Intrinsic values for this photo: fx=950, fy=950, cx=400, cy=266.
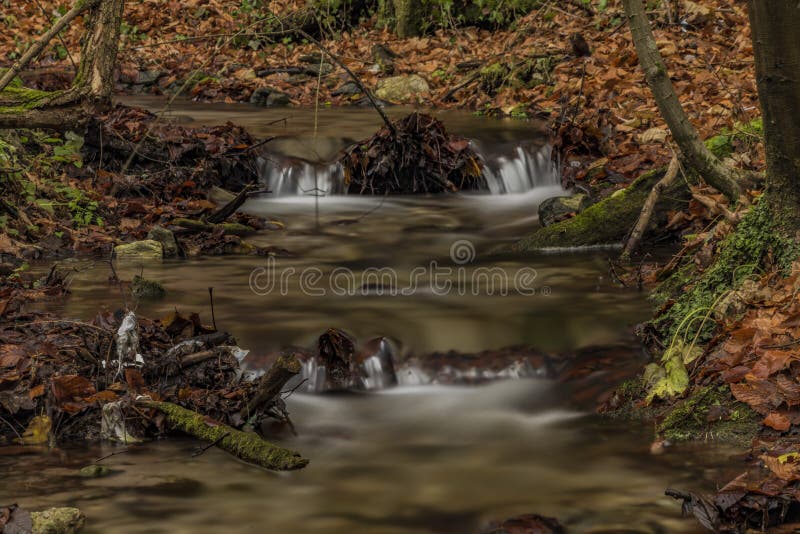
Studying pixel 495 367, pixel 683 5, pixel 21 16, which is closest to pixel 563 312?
pixel 495 367

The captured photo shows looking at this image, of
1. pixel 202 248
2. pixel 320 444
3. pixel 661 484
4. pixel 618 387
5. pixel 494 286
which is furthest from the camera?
pixel 202 248

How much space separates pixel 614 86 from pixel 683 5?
2.85m

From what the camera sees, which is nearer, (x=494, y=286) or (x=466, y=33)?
(x=494, y=286)

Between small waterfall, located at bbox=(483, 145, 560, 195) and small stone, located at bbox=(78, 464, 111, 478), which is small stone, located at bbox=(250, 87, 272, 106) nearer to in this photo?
small waterfall, located at bbox=(483, 145, 560, 195)

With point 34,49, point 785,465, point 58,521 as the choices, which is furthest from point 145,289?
point 785,465

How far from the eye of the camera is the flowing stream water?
420 centimetres

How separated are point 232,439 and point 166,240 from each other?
3.99 metres

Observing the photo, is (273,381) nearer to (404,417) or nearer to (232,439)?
(232,439)

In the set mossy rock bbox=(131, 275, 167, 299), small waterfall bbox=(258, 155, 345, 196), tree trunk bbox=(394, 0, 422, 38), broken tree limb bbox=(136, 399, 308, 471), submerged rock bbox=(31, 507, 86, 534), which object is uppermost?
tree trunk bbox=(394, 0, 422, 38)

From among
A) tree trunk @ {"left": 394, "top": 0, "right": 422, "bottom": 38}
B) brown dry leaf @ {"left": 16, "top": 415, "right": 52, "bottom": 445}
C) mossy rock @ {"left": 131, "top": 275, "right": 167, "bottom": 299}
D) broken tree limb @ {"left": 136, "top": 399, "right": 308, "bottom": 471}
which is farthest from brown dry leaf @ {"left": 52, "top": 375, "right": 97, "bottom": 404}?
tree trunk @ {"left": 394, "top": 0, "right": 422, "bottom": 38}

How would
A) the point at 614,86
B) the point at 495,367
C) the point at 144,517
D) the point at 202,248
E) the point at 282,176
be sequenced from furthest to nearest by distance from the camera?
the point at 614,86, the point at 282,176, the point at 202,248, the point at 495,367, the point at 144,517

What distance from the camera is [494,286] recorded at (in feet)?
24.2

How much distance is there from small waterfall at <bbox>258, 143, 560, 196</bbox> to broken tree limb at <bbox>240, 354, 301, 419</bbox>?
5.59 metres

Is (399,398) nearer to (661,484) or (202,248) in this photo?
(661,484)
